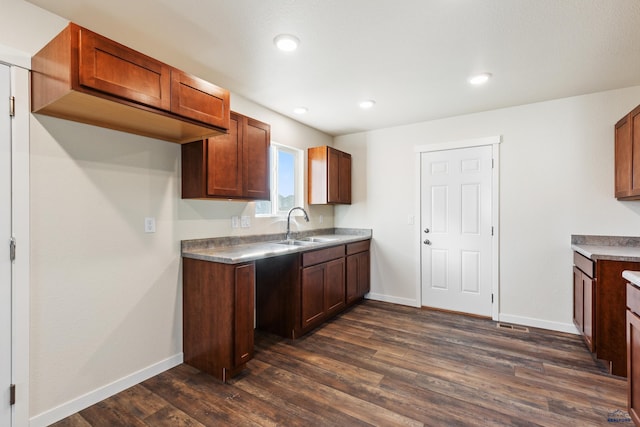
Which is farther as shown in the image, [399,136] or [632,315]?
[399,136]

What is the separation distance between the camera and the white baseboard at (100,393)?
1780mm

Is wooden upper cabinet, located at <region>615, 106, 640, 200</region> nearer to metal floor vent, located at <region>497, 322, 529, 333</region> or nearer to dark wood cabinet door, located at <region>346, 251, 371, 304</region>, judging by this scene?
metal floor vent, located at <region>497, 322, 529, 333</region>

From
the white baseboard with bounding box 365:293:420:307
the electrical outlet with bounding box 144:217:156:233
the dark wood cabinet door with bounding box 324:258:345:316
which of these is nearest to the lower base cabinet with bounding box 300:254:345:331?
the dark wood cabinet door with bounding box 324:258:345:316

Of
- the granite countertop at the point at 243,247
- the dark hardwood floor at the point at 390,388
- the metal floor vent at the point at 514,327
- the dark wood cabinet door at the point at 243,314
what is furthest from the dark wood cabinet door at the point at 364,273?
the dark wood cabinet door at the point at 243,314

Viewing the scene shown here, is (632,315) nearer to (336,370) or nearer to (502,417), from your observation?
(502,417)

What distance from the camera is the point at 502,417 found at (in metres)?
1.84

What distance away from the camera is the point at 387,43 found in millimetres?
2119

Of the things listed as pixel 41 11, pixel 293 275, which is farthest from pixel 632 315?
pixel 41 11

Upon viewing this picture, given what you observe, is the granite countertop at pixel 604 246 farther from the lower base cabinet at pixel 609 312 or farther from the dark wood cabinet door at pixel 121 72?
the dark wood cabinet door at pixel 121 72

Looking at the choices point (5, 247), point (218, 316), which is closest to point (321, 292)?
point (218, 316)

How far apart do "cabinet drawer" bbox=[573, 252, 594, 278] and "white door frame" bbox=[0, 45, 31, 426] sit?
3.94 meters

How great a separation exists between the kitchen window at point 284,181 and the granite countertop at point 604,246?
9.65ft

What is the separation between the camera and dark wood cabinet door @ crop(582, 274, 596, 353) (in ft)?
7.92

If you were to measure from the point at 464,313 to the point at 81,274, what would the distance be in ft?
12.6
